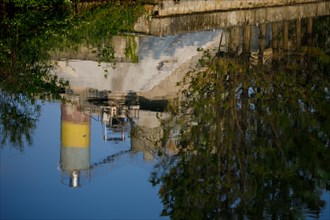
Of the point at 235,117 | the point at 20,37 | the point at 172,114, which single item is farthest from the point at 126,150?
the point at 20,37

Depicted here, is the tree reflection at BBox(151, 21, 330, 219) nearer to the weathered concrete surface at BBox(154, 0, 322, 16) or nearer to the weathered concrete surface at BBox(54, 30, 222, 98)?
the weathered concrete surface at BBox(54, 30, 222, 98)

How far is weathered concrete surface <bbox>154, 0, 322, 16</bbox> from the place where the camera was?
50.3ft

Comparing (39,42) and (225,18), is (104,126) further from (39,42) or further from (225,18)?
(225,18)

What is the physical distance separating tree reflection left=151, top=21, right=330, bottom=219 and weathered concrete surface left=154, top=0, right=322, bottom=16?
1.04 meters

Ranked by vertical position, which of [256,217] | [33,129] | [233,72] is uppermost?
[233,72]

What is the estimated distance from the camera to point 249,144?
1285 centimetres

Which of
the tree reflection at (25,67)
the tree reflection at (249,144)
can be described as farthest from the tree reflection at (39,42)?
the tree reflection at (249,144)

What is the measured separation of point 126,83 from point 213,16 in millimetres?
2450

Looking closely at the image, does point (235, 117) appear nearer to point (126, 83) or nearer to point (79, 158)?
point (126, 83)

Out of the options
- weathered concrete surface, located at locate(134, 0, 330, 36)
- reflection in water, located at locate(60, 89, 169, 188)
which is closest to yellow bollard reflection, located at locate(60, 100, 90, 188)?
reflection in water, located at locate(60, 89, 169, 188)

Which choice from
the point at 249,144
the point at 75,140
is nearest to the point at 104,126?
the point at 75,140

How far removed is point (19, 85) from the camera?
14.3 metres

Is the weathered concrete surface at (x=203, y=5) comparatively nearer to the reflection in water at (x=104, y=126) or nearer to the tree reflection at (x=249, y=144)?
the tree reflection at (x=249, y=144)

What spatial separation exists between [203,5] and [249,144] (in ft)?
13.6
